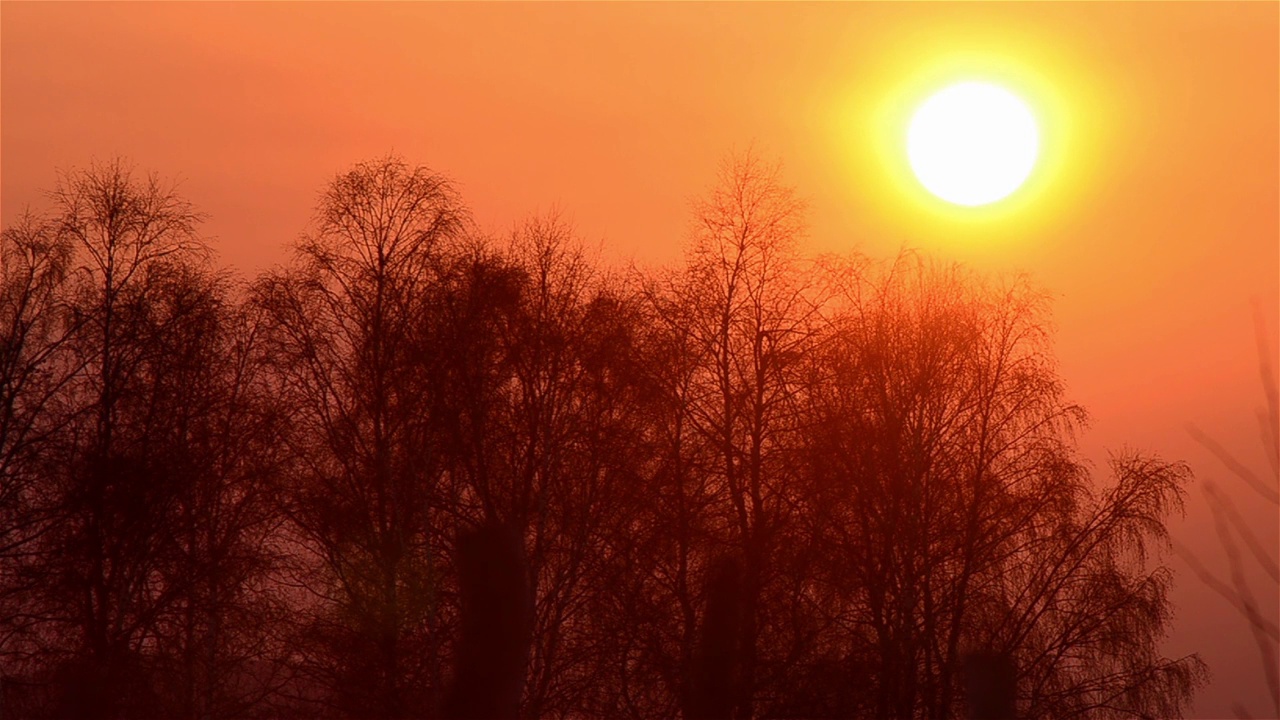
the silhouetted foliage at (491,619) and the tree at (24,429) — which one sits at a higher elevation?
the tree at (24,429)

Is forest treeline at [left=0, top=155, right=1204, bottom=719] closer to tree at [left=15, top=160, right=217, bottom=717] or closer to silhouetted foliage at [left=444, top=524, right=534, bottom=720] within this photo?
tree at [left=15, top=160, right=217, bottom=717]

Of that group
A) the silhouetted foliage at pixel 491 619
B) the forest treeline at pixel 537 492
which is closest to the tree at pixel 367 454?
the forest treeline at pixel 537 492

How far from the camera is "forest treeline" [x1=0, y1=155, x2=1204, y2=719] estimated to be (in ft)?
83.7

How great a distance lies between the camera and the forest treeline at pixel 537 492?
25500 millimetres

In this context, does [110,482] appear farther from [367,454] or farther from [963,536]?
[963,536]

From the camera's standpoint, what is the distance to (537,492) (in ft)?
89.7

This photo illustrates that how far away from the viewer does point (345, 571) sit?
26172mm

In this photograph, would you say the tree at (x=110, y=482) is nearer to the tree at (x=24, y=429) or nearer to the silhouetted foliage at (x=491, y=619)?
the tree at (x=24, y=429)

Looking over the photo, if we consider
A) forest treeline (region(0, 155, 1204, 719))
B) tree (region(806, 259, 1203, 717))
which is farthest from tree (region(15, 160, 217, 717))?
tree (region(806, 259, 1203, 717))

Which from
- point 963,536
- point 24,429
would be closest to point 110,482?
point 24,429

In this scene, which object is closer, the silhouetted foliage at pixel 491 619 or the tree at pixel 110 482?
the silhouetted foliage at pixel 491 619

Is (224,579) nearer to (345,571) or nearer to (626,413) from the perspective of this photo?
(345,571)

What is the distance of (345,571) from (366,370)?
3641 mm

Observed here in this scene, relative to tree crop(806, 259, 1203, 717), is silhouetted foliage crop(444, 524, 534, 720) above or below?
below
